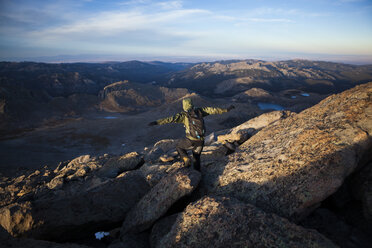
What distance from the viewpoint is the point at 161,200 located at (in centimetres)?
509

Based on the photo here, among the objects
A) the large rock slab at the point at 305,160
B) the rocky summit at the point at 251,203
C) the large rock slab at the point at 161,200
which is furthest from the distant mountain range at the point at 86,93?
the large rock slab at the point at 305,160

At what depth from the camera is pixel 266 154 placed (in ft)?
19.1

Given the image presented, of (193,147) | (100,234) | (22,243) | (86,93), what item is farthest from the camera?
(86,93)

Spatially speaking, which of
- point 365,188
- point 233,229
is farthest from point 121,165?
point 365,188

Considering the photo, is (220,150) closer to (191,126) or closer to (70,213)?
(191,126)

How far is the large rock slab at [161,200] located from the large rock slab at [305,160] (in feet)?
2.92

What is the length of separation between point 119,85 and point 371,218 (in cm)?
7625

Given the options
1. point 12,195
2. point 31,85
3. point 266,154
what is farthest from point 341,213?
point 31,85

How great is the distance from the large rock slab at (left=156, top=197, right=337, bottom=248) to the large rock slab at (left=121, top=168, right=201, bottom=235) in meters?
0.72

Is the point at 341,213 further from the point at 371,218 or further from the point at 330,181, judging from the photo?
the point at 330,181

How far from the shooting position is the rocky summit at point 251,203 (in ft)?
12.2

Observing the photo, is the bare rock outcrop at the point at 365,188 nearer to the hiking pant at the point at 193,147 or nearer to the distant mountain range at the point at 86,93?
the hiking pant at the point at 193,147

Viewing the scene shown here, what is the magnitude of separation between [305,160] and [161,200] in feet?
11.9

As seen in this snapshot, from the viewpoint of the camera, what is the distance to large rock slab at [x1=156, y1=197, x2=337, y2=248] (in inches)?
128
